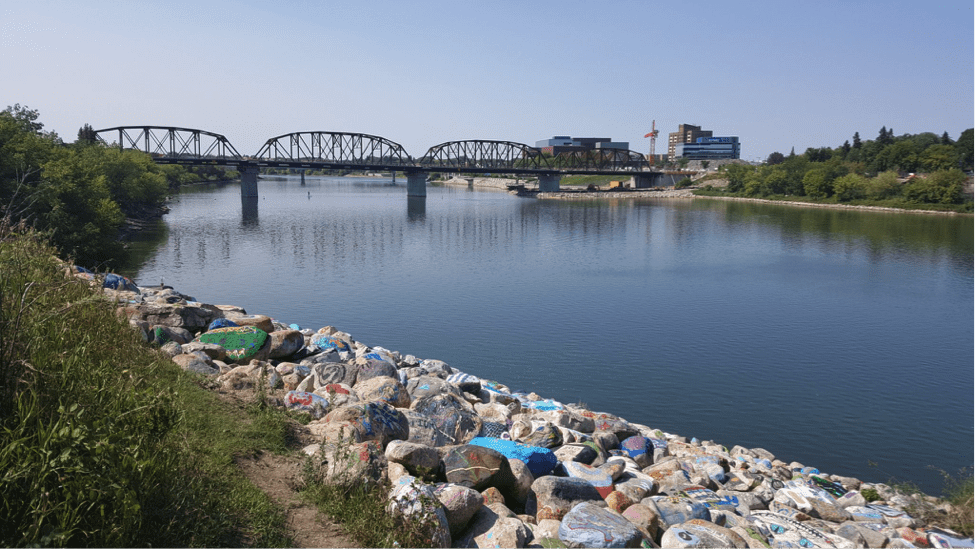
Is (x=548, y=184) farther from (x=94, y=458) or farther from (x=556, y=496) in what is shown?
(x=94, y=458)

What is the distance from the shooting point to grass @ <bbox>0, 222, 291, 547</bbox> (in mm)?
4578

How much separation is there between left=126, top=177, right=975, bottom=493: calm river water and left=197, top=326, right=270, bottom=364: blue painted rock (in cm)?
815

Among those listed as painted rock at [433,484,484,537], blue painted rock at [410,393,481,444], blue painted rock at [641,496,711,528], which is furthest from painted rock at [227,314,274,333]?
blue painted rock at [641,496,711,528]

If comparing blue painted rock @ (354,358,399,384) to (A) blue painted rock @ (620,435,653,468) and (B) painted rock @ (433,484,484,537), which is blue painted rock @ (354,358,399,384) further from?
(B) painted rock @ (433,484,484,537)

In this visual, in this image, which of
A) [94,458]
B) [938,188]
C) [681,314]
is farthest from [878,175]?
[94,458]

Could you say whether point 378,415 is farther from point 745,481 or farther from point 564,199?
point 564,199

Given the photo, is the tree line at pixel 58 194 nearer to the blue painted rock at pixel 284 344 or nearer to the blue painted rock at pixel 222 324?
the blue painted rock at pixel 222 324

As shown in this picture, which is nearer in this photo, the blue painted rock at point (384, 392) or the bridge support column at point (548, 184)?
the blue painted rock at point (384, 392)

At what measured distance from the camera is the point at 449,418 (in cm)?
1073

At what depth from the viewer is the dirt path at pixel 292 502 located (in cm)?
585

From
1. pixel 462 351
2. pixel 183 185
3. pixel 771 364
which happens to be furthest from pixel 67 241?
pixel 183 185

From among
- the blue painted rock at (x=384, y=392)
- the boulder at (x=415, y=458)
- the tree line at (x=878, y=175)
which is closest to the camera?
the boulder at (x=415, y=458)

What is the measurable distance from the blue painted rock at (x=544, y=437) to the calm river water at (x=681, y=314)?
20.6 ft

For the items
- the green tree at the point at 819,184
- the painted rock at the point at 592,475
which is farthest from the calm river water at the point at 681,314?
the green tree at the point at 819,184
